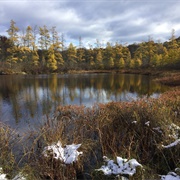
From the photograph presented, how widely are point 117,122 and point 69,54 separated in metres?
45.3

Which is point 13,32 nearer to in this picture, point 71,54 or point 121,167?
point 71,54

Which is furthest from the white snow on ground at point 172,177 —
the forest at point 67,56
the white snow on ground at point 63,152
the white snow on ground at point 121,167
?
the forest at point 67,56

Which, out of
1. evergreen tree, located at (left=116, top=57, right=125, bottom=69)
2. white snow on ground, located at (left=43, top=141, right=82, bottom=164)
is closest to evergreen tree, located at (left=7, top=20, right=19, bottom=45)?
evergreen tree, located at (left=116, top=57, right=125, bottom=69)

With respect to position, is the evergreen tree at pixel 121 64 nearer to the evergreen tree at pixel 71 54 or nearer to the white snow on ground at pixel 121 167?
the evergreen tree at pixel 71 54

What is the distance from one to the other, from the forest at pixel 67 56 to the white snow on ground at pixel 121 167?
118 feet

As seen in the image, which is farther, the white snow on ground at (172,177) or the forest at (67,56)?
the forest at (67,56)

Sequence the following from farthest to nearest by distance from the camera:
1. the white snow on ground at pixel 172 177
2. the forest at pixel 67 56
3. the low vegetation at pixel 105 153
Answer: the forest at pixel 67 56 < the low vegetation at pixel 105 153 < the white snow on ground at pixel 172 177

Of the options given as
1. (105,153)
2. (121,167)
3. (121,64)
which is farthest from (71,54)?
(121,167)

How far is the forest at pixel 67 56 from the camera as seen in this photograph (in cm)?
3909

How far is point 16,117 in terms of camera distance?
8797 millimetres

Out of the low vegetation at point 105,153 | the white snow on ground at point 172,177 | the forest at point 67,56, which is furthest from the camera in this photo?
the forest at point 67,56

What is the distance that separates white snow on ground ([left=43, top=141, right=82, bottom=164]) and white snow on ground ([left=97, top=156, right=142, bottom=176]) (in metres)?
0.72

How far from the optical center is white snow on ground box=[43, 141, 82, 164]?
12.3ft

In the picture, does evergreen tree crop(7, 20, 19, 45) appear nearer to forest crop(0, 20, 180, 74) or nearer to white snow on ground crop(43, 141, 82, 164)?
forest crop(0, 20, 180, 74)
